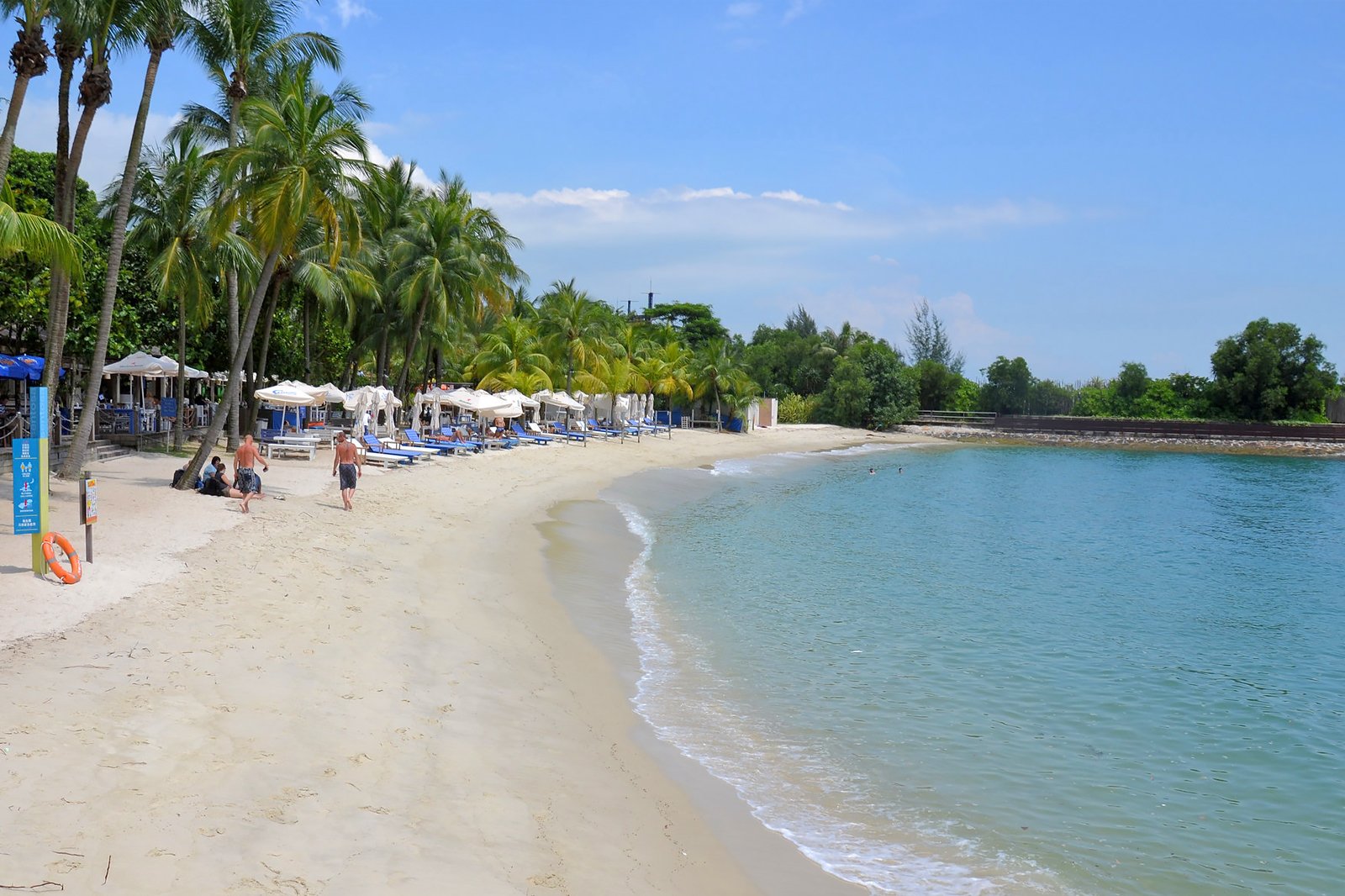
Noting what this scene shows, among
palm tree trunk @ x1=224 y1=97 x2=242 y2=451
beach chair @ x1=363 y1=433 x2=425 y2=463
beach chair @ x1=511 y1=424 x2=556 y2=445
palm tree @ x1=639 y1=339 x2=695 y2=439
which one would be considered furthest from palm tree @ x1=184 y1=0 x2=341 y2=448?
palm tree @ x1=639 y1=339 x2=695 y2=439

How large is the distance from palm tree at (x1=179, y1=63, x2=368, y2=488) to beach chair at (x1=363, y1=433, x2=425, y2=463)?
8.02m

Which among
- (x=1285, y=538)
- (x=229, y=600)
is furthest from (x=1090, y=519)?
(x=229, y=600)

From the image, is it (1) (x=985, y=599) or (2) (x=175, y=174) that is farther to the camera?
(2) (x=175, y=174)

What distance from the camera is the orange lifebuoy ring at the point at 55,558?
29.6ft

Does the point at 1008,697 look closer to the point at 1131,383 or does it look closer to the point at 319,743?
the point at 319,743

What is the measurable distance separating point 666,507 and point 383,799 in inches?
796

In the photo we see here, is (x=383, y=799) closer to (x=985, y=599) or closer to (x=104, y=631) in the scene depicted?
(x=104, y=631)

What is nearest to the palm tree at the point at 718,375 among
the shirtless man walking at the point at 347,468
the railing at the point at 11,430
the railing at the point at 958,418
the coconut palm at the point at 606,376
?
the coconut palm at the point at 606,376

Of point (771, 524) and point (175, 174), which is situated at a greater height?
point (175, 174)

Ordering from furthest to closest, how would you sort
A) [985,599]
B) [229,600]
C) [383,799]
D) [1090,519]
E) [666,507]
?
[1090,519]
[666,507]
[985,599]
[229,600]
[383,799]

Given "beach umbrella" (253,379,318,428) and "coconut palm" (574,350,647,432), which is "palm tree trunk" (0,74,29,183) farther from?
"coconut palm" (574,350,647,432)

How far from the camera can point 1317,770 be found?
8797mm

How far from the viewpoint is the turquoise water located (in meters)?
6.80

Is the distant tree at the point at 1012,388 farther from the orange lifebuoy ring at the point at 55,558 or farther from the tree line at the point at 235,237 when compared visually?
the orange lifebuoy ring at the point at 55,558
